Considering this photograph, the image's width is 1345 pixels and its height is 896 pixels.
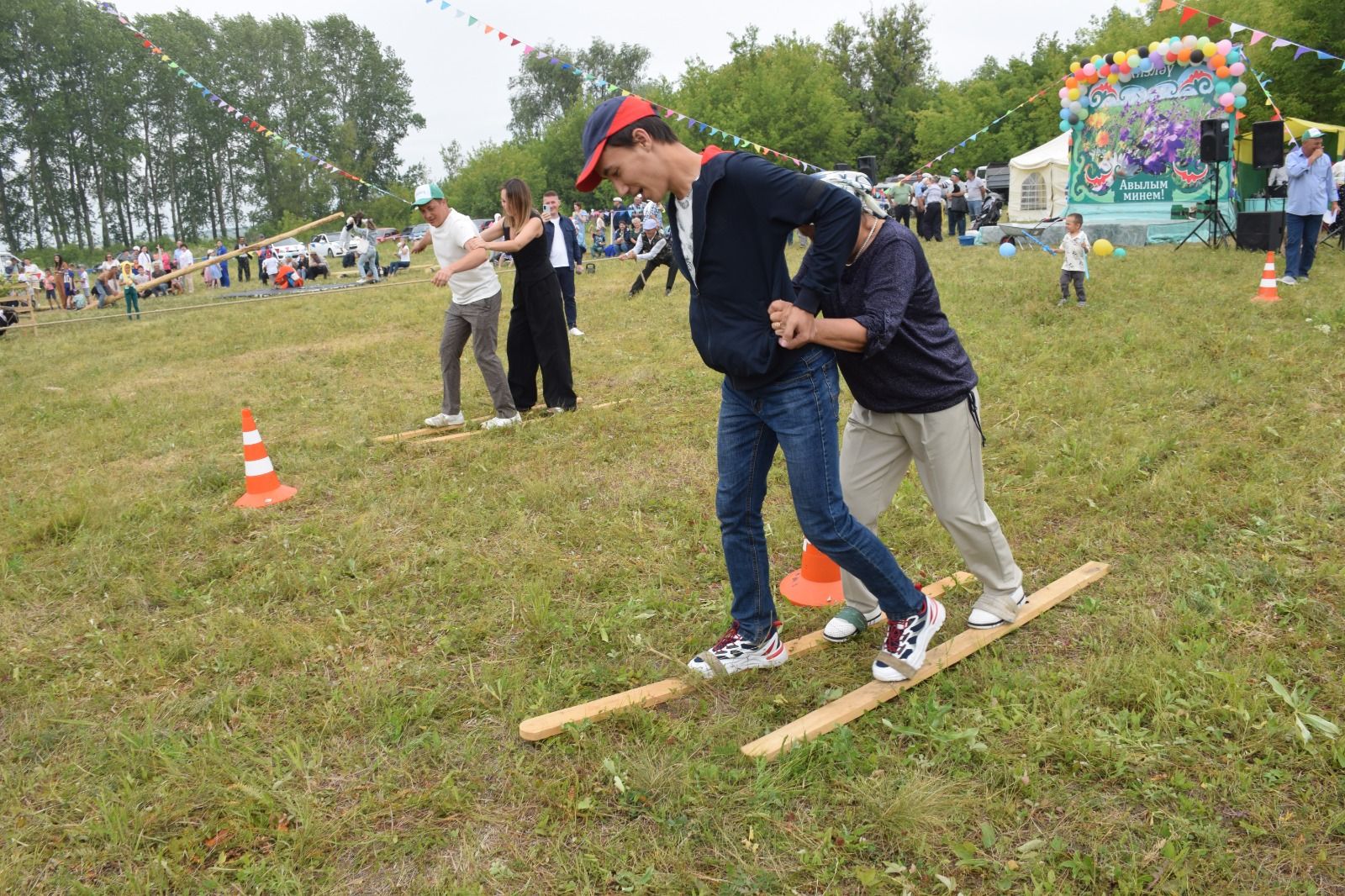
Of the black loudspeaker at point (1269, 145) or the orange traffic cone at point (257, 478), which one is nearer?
the orange traffic cone at point (257, 478)

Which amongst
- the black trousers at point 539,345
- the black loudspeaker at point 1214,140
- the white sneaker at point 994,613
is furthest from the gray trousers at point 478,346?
the black loudspeaker at point 1214,140

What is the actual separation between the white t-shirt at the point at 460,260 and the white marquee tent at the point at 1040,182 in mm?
22214

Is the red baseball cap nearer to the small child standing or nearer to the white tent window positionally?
the small child standing

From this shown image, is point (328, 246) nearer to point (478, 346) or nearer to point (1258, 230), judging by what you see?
point (1258, 230)

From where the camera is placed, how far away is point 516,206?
6855 mm

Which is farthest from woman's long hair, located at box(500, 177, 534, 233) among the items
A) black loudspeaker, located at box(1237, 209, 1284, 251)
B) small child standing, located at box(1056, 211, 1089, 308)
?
black loudspeaker, located at box(1237, 209, 1284, 251)

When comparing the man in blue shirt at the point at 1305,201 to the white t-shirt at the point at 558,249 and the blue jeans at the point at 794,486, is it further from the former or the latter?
the blue jeans at the point at 794,486

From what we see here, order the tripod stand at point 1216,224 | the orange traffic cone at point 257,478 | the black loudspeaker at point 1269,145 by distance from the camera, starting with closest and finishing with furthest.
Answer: the orange traffic cone at point 257,478 → the black loudspeaker at point 1269,145 → the tripod stand at point 1216,224

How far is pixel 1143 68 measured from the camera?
1717cm

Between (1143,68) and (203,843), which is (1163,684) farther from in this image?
(1143,68)

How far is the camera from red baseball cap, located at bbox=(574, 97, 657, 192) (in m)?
2.62

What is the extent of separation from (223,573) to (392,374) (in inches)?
219

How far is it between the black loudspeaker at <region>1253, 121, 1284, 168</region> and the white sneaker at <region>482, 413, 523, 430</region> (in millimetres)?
14168

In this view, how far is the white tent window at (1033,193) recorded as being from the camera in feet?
87.6
